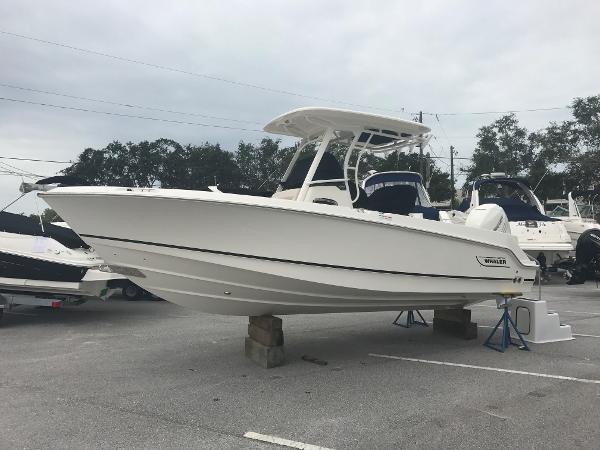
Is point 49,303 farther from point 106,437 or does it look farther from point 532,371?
point 532,371

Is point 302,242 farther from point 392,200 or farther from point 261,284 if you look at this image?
point 392,200

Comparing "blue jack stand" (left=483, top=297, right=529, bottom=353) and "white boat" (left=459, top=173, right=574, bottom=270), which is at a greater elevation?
"white boat" (left=459, top=173, right=574, bottom=270)

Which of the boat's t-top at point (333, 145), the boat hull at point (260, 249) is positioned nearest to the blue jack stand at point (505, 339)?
the boat hull at point (260, 249)

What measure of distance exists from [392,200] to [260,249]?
1709 millimetres

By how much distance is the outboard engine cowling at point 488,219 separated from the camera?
5.64 meters

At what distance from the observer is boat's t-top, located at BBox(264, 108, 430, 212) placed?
490cm

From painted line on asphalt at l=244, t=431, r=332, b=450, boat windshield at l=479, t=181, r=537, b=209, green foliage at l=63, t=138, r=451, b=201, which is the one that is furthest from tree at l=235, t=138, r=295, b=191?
painted line on asphalt at l=244, t=431, r=332, b=450

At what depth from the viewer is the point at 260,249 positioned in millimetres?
4145

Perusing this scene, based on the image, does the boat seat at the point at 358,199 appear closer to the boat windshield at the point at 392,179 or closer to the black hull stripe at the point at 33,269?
the boat windshield at the point at 392,179

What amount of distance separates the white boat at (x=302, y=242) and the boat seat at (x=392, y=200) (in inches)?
0.8

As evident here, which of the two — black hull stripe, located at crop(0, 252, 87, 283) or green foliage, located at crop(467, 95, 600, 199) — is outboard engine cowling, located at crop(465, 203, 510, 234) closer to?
black hull stripe, located at crop(0, 252, 87, 283)

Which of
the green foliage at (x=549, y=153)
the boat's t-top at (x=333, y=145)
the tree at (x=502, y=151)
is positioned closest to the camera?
the boat's t-top at (x=333, y=145)

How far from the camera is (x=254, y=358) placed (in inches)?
194

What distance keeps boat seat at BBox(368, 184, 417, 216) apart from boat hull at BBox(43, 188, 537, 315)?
38 cm
